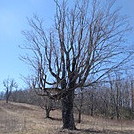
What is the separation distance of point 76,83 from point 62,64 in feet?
4.92

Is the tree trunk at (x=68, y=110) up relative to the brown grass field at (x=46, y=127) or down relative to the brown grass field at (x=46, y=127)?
up

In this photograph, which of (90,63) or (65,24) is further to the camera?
(65,24)

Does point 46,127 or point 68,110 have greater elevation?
point 68,110

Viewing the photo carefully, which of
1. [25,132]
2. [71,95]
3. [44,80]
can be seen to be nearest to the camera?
[25,132]

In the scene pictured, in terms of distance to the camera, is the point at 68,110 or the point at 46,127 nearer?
the point at 68,110

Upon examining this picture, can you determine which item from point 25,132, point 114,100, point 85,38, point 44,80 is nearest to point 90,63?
point 85,38

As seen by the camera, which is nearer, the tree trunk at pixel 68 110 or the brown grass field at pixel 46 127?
the brown grass field at pixel 46 127

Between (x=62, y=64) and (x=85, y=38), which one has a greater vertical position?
(x=85, y=38)

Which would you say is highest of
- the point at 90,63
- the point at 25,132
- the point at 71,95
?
the point at 90,63

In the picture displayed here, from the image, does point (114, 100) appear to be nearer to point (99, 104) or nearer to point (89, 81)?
point (99, 104)

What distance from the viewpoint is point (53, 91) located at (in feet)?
68.6

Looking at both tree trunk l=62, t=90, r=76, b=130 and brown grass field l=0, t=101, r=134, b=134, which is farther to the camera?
tree trunk l=62, t=90, r=76, b=130

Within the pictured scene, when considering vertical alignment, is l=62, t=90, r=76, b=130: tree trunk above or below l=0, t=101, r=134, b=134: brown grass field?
above

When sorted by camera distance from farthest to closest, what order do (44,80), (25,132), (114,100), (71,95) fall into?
(114,100) < (71,95) < (44,80) < (25,132)
